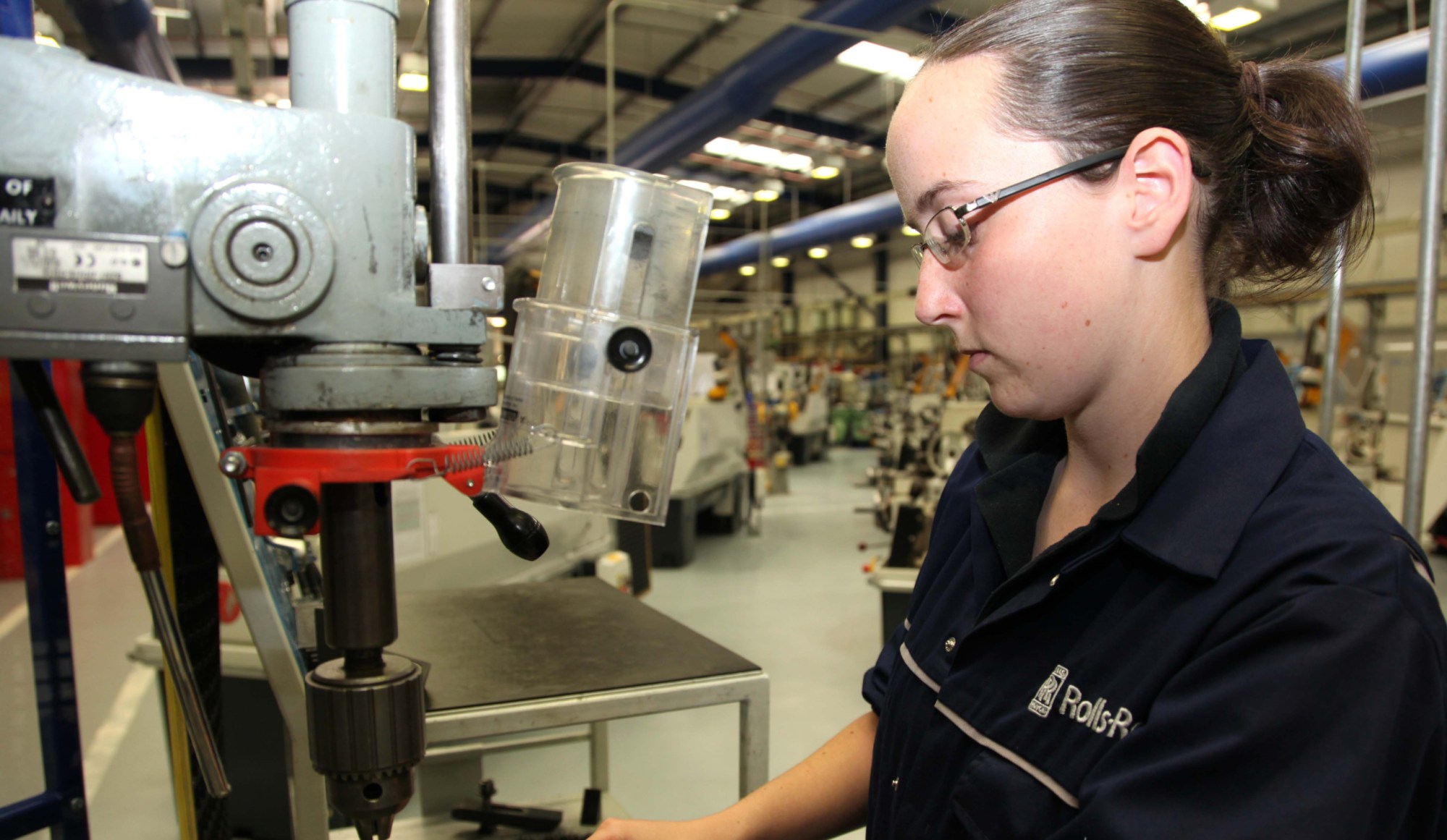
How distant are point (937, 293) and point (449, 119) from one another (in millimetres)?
388

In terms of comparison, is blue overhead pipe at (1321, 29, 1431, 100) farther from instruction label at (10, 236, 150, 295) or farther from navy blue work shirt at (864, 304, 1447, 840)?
instruction label at (10, 236, 150, 295)

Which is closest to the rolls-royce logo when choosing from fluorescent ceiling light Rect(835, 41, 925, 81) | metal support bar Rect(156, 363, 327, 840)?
metal support bar Rect(156, 363, 327, 840)

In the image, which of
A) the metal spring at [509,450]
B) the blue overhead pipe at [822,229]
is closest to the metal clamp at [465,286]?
the metal spring at [509,450]

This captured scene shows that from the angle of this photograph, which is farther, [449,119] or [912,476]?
[912,476]

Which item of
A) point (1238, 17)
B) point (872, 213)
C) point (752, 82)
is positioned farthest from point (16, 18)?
point (872, 213)

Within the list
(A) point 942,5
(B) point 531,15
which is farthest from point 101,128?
(B) point 531,15

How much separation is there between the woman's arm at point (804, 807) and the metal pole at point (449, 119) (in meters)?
0.53

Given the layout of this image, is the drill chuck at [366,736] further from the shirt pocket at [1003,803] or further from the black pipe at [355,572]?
the shirt pocket at [1003,803]

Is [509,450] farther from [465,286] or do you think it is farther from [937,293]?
[937,293]

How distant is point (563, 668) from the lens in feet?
3.43

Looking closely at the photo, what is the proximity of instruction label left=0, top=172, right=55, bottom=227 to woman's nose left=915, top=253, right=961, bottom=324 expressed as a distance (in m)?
0.55

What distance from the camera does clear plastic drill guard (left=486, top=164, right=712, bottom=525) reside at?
1.98 feet

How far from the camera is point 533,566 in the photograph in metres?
2.85

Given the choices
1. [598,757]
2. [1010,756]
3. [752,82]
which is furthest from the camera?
[752,82]
